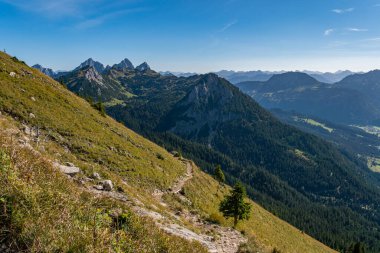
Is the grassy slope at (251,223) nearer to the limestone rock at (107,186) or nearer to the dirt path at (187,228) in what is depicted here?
the dirt path at (187,228)

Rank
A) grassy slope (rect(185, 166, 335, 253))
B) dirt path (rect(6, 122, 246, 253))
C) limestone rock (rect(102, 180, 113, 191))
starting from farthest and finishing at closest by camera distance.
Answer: grassy slope (rect(185, 166, 335, 253)) → limestone rock (rect(102, 180, 113, 191)) → dirt path (rect(6, 122, 246, 253))

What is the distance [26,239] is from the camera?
26.7ft

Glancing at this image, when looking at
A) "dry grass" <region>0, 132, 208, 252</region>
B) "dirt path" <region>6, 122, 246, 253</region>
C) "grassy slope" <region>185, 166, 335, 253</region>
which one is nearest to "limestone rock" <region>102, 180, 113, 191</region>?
"dirt path" <region>6, 122, 246, 253</region>

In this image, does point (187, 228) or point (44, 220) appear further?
point (187, 228)

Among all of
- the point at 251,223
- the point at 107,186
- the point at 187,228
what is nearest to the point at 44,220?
the point at 107,186

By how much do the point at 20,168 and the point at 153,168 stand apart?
4116 cm

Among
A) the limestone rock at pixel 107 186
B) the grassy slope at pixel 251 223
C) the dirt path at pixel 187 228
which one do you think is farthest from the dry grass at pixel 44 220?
the grassy slope at pixel 251 223

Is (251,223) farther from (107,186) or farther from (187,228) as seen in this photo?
(107,186)

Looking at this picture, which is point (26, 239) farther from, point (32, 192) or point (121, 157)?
point (121, 157)

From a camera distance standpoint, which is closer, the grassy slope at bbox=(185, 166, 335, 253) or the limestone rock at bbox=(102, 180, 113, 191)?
the limestone rock at bbox=(102, 180, 113, 191)

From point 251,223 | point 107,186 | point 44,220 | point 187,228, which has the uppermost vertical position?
point 44,220

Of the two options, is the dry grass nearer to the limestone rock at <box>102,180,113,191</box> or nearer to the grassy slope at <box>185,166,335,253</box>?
the limestone rock at <box>102,180,113,191</box>

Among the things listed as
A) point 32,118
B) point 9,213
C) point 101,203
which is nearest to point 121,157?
point 32,118

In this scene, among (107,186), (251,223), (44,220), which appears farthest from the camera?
(251,223)
